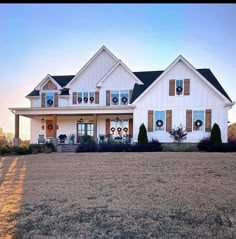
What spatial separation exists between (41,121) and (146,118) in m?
10.3

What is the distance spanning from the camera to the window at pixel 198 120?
65.1ft

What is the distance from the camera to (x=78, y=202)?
7.39m

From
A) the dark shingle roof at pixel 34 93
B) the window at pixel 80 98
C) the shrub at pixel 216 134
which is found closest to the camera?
the shrub at pixel 216 134

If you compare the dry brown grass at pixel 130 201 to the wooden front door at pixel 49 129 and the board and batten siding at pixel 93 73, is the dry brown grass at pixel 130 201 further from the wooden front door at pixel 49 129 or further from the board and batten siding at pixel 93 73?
the board and batten siding at pixel 93 73

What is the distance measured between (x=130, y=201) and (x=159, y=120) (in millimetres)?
13452

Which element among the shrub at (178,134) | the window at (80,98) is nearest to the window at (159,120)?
the shrub at (178,134)

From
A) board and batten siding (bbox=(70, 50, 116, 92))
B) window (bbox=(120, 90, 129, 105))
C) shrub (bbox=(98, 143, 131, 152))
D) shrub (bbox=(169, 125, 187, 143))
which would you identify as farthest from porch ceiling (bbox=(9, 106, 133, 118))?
shrub (bbox=(98, 143, 131, 152))

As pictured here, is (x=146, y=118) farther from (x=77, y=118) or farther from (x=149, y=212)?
(x=149, y=212)

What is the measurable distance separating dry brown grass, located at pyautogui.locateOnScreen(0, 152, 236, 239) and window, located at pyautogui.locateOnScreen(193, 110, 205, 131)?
317 inches

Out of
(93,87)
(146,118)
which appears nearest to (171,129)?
(146,118)

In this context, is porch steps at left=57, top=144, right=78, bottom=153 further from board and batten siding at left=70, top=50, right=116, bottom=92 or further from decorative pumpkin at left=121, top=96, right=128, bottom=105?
board and batten siding at left=70, top=50, right=116, bottom=92

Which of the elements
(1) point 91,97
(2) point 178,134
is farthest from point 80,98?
(2) point 178,134

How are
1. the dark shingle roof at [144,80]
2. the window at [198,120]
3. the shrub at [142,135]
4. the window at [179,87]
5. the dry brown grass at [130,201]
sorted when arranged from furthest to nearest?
the dark shingle roof at [144,80] → the window at [179,87] → the window at [198,120] → the shrub at [142,135] → the dry brown grass at [130,201]

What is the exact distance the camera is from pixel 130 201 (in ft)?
24.0
